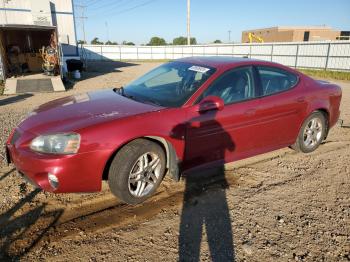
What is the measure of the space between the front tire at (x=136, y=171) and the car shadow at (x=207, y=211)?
0.34 metres

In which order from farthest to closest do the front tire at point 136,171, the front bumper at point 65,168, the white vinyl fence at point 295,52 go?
the white vinyl fence at point 295,52 < the front tire at point 136,171 < the front bumper at point 65,168

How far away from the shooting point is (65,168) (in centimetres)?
290

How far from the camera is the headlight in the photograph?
2.93 meters

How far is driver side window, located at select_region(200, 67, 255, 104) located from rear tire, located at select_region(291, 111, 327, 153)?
132 cm

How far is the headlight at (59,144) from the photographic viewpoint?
9.61 ft

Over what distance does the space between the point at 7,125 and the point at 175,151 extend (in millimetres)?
5036

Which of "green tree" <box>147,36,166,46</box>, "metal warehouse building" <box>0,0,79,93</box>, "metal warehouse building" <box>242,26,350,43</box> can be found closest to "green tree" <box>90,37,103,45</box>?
"green tree" <box>147,36,166,46</box>

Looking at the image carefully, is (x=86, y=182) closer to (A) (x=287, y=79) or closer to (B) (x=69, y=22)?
(A) (x=287, y=79)

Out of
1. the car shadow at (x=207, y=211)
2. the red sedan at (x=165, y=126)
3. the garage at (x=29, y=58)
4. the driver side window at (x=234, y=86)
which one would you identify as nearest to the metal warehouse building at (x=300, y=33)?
the garage at (x=29, y=58)

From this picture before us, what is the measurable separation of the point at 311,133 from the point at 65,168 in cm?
393

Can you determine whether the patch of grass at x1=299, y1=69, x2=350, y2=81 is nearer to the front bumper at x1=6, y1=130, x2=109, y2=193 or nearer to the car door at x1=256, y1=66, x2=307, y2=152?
the car door at x1=256, y1=66, x2=307, y2=152

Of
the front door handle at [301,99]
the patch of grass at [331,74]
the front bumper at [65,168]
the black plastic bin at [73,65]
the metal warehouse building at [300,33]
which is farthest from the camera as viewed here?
the metal warehouse building at [300,33]

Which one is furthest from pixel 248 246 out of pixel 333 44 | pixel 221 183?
pixel 333 44

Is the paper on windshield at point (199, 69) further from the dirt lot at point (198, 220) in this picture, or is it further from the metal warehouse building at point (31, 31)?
the metal warehouse building at point (31, 31)
